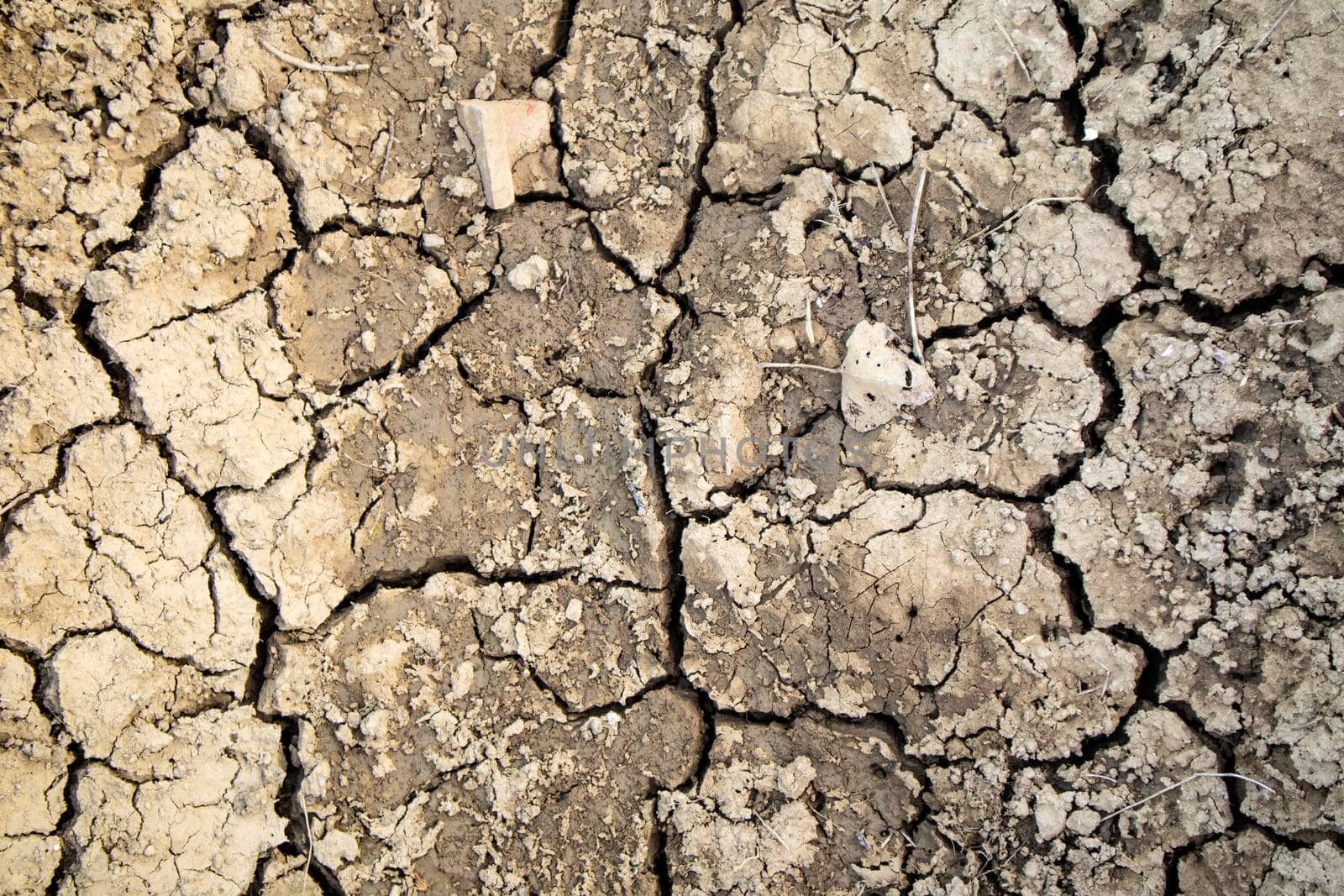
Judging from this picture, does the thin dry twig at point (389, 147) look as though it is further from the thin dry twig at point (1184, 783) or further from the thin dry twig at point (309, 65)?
the thin dry twig at point (1184, 783)

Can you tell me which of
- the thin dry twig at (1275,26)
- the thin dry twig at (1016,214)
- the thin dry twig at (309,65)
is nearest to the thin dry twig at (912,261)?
the thin dry twig at (1016,214)

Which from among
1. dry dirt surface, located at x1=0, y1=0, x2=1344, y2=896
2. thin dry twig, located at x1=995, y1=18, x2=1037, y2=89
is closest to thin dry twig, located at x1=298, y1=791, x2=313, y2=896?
dry dirt surface, located at x1=0, y1=0, x2=1344, y2=896

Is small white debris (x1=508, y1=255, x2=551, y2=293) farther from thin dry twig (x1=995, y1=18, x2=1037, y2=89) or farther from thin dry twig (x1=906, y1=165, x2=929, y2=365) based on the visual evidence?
thin dry twig (x1=995, y1=18, x2=1037, y2=89)

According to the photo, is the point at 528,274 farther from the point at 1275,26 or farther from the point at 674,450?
the point at 1275,26

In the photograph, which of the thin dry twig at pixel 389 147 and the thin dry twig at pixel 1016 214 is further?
the thin dry twig at pixel 389 147

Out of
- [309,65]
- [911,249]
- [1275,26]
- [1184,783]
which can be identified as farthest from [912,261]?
[309,65]

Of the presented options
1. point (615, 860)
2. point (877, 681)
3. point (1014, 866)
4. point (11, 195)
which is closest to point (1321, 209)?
point (877, 681)
